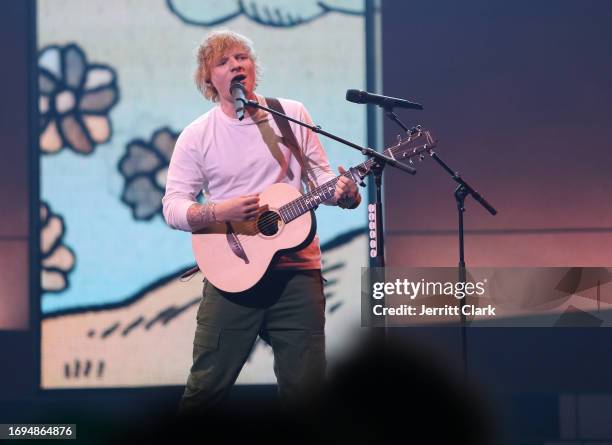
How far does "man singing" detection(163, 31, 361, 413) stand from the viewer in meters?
3.20

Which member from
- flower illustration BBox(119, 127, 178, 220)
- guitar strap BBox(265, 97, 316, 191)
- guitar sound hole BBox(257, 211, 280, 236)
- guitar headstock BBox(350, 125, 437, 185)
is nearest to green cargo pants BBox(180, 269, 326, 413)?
guitar sound hole BBox(257, 211, 280, 236)

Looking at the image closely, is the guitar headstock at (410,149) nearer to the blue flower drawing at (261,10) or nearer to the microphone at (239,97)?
the microphone at (239,97)

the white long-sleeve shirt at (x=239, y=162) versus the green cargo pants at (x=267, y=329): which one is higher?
the white long-sleeve shirt at (x=239, y=162)

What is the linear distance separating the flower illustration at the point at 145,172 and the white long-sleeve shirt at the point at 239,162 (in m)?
1.33

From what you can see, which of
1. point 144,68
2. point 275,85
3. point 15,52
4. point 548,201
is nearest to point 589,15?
point 548,201

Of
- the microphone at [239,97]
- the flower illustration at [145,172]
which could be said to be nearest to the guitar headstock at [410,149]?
the microphone at [239,97]

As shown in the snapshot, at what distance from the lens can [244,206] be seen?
10.5 feet

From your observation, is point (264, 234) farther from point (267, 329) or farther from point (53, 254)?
point (53, 254)

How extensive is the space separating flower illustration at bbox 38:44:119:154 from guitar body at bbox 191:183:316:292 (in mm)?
1630

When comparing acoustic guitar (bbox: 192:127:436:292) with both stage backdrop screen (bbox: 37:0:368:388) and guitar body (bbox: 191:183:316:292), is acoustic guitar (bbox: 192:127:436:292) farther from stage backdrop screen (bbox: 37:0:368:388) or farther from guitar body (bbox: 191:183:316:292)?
stage backdrop screen (bbox: 37:0:368:388)

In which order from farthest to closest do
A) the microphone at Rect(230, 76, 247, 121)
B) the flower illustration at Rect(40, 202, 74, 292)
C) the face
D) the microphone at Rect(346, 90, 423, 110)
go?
the flower illustration at Rect(40, 202, 74, 292), the face, the microphone at Rect(346, 90, 423, 110), the microphone at Rect(230, 76, 247, 121)

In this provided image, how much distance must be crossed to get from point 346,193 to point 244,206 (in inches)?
15.3

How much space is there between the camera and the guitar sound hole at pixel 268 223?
330 centimetres

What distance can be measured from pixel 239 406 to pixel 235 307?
1.58 meters
